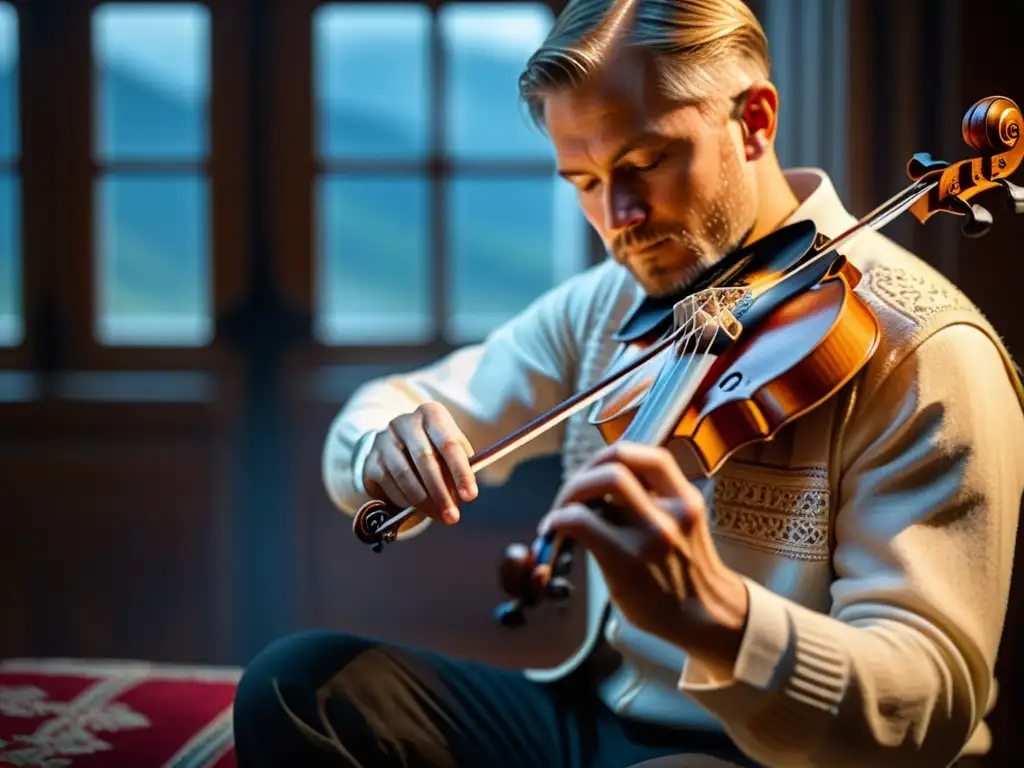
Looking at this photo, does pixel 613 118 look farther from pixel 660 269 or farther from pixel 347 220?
pixel 347 220

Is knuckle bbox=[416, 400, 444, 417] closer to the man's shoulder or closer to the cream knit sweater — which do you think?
the cream knit sweater

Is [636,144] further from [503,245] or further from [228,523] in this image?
[228,523]

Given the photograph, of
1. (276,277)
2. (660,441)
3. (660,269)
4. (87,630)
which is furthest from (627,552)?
(87,630)

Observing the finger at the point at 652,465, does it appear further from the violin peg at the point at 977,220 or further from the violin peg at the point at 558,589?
the violin peg at the point at 977,220

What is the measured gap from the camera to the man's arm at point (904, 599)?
79cm

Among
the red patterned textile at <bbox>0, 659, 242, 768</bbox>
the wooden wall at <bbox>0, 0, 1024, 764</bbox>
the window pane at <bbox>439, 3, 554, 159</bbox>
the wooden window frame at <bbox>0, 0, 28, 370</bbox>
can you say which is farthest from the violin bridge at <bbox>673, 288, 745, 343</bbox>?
the wooden window frame at <bbox>0, 0, 28, 370</bbox>

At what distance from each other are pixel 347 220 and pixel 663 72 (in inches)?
55.2

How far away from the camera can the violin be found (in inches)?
34.1

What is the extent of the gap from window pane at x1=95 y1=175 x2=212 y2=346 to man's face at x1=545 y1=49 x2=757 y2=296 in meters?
1.43

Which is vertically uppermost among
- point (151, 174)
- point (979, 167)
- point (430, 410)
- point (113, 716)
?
point (979, 167)

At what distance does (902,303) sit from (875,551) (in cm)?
22

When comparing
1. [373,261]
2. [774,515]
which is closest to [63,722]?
[774,515]

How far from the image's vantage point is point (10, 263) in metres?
2.40

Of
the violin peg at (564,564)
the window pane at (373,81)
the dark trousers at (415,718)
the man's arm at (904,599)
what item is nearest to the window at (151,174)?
the window pane at (373,81)
